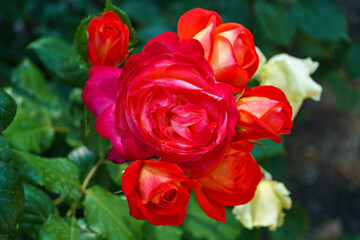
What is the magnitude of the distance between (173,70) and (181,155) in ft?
0.39

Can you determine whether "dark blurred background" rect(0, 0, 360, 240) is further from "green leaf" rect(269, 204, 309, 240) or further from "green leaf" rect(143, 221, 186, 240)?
"green leaf" rect(143, 221, 186, 240)

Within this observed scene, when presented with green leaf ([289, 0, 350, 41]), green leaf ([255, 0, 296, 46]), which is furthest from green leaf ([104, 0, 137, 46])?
green leaf ([289, 0, 350, 41])

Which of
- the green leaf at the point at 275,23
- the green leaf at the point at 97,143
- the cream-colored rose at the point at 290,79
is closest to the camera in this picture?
the cream-colored rose at the point at 290,79

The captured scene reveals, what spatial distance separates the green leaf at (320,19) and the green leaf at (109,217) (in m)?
0.95

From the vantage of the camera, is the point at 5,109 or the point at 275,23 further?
the point at 275,23

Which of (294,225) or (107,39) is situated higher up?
(107,39)

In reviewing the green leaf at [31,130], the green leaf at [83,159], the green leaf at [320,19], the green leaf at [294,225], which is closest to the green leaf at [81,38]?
the green leaf at [83,159]

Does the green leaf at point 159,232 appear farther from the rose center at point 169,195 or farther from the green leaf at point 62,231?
the rose center at point 169,195

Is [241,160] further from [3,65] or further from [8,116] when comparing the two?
[3,65]

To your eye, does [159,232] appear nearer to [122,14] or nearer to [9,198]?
[9,198]

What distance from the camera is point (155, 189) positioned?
0.55 meters

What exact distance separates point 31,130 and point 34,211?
0.32m

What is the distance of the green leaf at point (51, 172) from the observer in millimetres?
772

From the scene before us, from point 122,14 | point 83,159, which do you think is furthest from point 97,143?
point 122,14
